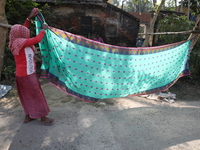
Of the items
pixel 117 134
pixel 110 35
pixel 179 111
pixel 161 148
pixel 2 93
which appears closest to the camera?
pixel 161 148

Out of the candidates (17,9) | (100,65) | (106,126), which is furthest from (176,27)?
(17,9)

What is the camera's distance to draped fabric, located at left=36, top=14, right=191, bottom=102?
109 inches

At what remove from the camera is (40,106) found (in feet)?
8.52

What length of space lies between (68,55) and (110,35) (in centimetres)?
813

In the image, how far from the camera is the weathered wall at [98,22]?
9.39m

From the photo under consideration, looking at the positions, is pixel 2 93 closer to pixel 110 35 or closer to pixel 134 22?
pixel 110 35

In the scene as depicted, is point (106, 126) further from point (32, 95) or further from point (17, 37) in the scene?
point (17, 37)

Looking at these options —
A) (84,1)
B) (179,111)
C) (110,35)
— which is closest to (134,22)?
(110,35)

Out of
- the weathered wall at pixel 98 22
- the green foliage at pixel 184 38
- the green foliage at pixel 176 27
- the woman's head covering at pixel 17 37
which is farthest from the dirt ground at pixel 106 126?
the weathered wall at pixel 98 22

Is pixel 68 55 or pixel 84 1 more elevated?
pixel 84 1

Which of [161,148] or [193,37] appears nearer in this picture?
[161,148]

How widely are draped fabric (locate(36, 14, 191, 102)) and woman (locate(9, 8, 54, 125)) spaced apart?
0.35 m

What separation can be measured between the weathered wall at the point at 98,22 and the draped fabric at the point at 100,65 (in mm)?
6352

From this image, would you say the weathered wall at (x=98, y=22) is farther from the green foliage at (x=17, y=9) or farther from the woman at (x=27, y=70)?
the woman at (x=27, y=70)
